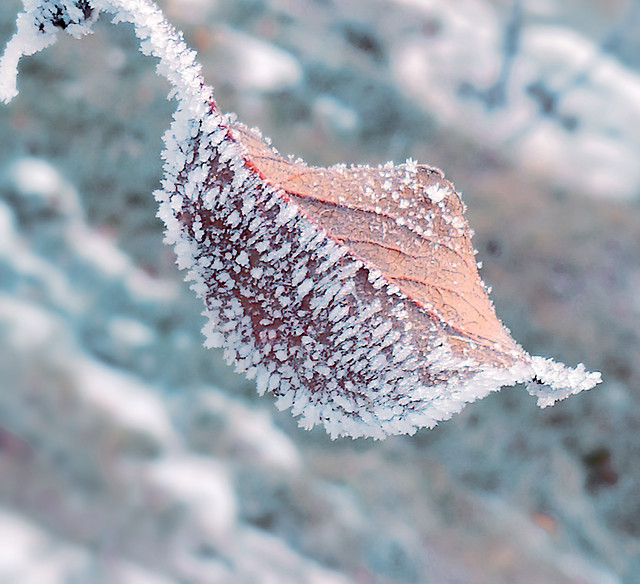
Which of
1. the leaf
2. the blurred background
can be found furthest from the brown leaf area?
the blurred background

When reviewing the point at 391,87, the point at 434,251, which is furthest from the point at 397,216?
the point at 391,87

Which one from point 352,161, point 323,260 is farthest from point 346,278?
point 352,161

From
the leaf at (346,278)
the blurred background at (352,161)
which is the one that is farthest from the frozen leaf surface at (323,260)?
the blurred background at (352,161)

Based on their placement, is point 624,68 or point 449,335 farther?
point 624,68

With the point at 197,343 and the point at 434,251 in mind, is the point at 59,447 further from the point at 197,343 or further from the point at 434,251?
the point at 434,251

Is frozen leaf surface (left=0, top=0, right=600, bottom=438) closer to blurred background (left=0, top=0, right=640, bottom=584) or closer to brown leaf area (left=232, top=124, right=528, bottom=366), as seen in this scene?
brown leaf area (left=232, top=124, right=528, bottom=366)

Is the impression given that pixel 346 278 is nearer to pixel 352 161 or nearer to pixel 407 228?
pixel 407 228
